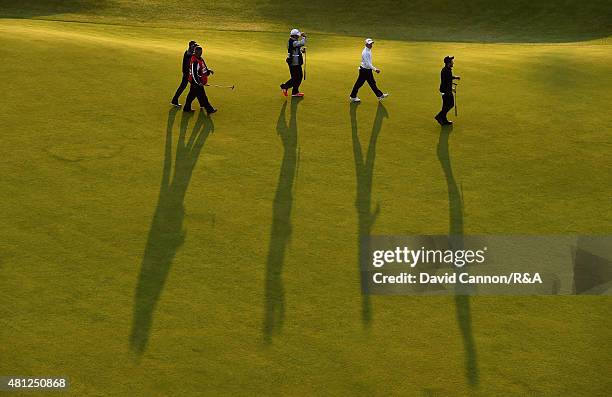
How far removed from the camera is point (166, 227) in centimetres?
1567

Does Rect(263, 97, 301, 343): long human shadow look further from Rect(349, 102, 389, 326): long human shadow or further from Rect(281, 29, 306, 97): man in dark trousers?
Rect(349, 102, 389, 326): long human shadow

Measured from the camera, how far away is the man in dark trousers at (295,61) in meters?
20.9

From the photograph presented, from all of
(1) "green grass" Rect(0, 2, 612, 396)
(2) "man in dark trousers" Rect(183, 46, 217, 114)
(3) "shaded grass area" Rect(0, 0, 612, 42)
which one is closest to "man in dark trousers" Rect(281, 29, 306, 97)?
(1) "green grass" Rect(0, 2, 612, 396)

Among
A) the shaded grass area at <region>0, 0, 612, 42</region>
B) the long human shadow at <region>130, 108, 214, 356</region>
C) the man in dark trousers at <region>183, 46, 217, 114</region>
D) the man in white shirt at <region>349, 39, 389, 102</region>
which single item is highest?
the shaded grass area at <region>0, 0, 612, 42</region>

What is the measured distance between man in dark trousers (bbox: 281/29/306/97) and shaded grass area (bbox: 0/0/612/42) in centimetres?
1267

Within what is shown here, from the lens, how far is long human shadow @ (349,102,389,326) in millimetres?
14000

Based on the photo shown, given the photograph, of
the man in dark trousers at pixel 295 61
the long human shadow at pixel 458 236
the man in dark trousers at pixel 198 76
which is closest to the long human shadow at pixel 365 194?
the long human shadow at pixel 458 236

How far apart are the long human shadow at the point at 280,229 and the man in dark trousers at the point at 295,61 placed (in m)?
0.98

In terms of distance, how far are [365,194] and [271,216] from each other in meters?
2.23

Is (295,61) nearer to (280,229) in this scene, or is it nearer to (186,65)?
(186,65)

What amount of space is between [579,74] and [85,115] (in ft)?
49.5

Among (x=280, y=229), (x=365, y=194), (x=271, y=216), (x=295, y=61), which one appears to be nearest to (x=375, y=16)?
(x=295, y=61)

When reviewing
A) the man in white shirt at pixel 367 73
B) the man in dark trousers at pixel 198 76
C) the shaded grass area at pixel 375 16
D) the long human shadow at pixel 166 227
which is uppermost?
the shaded grass area at pixel 375 16

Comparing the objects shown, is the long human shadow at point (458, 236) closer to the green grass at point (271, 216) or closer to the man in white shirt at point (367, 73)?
the green grass at point (271, 216)
